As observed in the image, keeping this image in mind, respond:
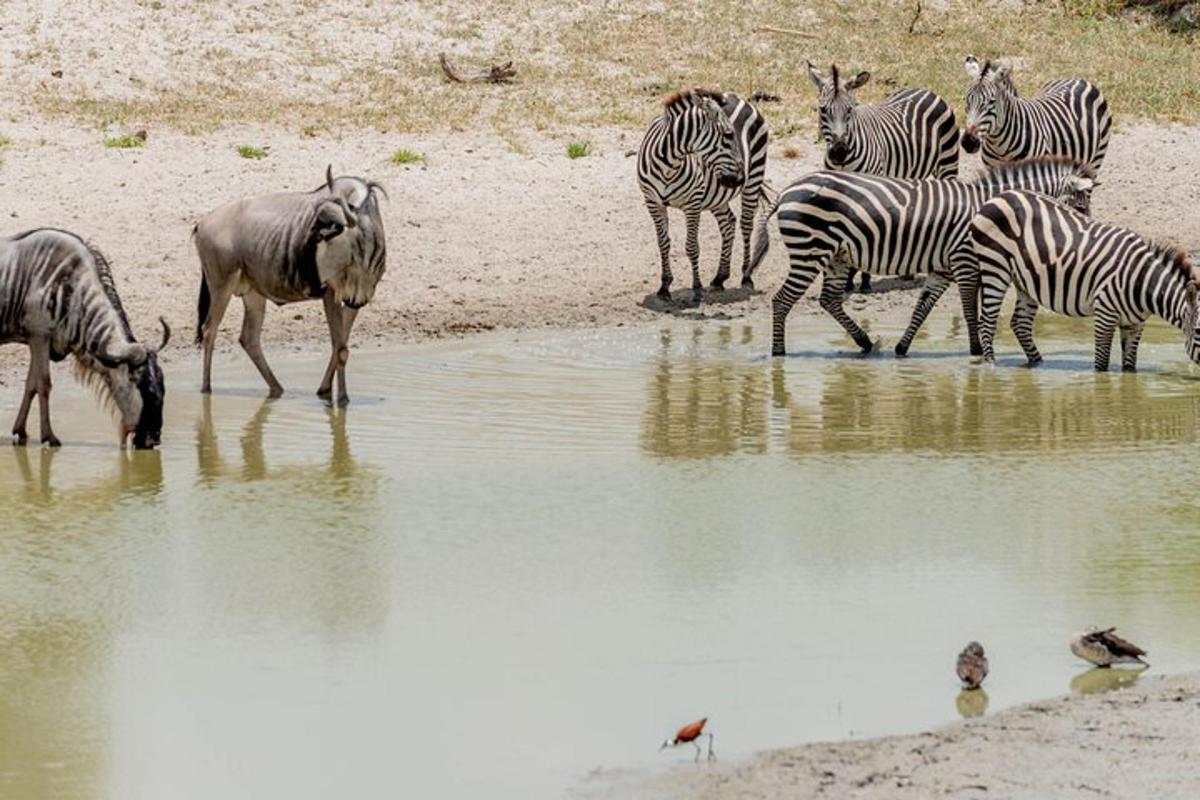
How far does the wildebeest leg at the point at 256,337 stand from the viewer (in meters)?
14.4

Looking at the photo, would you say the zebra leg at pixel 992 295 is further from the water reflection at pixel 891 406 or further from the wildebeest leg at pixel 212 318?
the wildebeest leg at pixel 212 318

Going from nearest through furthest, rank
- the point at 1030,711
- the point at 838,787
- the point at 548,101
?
the point at 838,787 → the point at 1030,711 → the point at 548,101

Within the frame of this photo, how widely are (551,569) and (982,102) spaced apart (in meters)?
11.3

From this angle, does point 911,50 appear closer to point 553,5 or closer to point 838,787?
point 553,5

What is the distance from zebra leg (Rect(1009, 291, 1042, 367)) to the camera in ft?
51.2

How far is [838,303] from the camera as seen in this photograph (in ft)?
54.1

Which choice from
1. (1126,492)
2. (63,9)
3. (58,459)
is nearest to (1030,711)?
(1126,492)

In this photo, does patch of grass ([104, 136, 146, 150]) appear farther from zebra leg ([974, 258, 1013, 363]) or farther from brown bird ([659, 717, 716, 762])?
brown bird ([659, 717, 716, 762])

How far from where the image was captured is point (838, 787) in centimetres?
694

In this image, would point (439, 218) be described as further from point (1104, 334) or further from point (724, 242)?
point (1104, 334)

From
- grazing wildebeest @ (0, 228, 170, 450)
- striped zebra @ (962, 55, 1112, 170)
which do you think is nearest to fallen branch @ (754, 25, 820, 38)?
striped zebra @ (962, 55, 1112, 170)

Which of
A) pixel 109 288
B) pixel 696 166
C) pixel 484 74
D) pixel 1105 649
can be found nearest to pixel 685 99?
pixel 696 166

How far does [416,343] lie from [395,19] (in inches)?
345

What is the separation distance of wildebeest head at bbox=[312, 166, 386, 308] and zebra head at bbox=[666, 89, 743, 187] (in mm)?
5214
